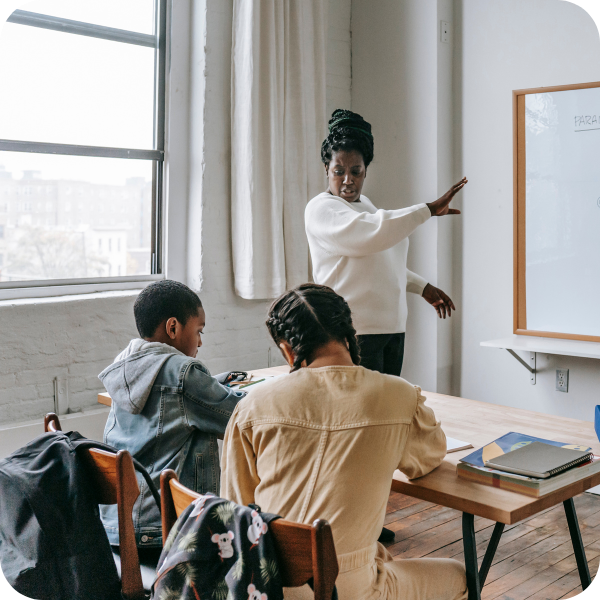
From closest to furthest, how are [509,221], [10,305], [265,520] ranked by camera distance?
[265,520], [10,305], [509,221]

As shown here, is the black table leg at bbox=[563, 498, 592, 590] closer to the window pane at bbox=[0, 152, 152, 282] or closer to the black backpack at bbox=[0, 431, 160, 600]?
the black backpack at bbox=[0, 431, 160, 600]

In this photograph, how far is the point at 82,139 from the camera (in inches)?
115

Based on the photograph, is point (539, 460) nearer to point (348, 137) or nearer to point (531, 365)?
point (348, 137)

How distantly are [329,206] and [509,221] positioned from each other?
Answer: 1.42m

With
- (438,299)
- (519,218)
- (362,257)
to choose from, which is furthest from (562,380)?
(362,257)

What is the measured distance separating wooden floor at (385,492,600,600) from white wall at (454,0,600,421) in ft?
2.00

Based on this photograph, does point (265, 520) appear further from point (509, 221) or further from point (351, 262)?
point (509, 221)

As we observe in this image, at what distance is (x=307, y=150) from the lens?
11.4 ft

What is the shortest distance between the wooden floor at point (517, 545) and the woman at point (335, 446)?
3.47 feet

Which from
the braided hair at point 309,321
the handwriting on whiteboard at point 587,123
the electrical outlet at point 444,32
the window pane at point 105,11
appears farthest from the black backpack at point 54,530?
the electrical outlet at point 444,32

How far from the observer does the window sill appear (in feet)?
8.84

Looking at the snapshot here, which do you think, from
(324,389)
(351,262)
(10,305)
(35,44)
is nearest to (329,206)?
(351,262)

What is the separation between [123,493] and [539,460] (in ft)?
2.65

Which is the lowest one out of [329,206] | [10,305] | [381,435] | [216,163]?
[381,435]
